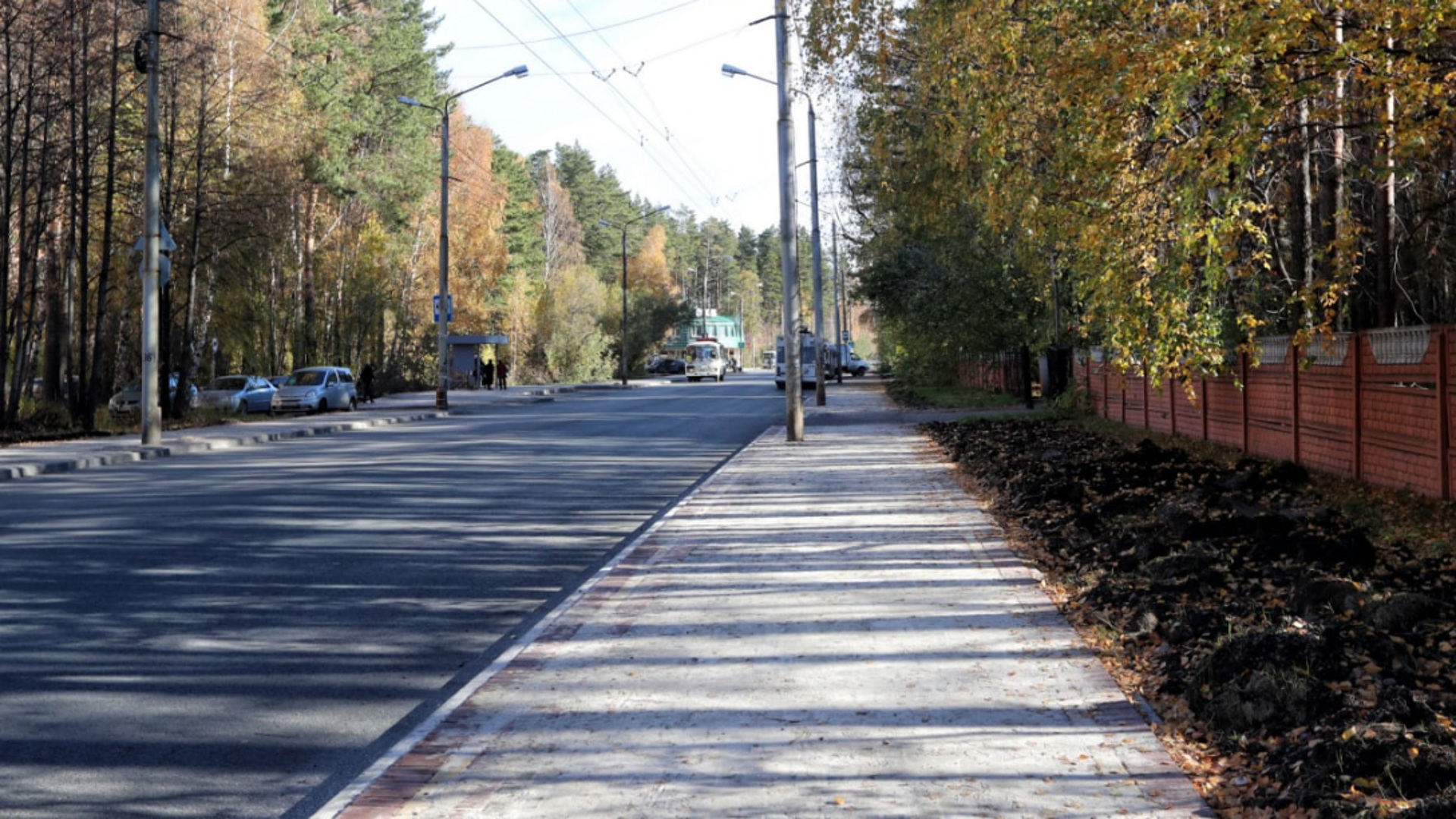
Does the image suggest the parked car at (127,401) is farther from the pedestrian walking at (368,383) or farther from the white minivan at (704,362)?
the white minivan at (704,362)

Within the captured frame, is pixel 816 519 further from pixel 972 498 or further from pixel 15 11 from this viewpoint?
pixel 15 11

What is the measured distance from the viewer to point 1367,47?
8633 mm

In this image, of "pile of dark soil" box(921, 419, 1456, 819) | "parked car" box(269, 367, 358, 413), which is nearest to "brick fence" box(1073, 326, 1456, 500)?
"pile of dark soil" box(921, 419, 1456, 819)

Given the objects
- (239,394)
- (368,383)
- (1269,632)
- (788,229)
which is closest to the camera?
(1269,632)

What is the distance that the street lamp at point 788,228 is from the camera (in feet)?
82.1

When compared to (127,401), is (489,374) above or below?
above

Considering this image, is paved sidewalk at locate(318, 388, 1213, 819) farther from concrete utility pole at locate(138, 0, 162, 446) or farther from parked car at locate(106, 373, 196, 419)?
parked car at locate(106, 373, 196, 419)

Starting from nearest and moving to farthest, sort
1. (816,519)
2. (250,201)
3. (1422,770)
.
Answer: (1422,770), (816,519), (250,201)

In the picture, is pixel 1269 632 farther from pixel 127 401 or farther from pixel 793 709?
pixel 127 401

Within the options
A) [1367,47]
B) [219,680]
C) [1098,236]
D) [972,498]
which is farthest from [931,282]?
[219,680]

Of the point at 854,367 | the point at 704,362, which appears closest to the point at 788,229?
the point at 704,362

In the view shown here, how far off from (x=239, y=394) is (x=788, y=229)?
2364 centimetres

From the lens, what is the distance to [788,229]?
24.8 meters

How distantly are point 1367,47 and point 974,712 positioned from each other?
5426 mm
